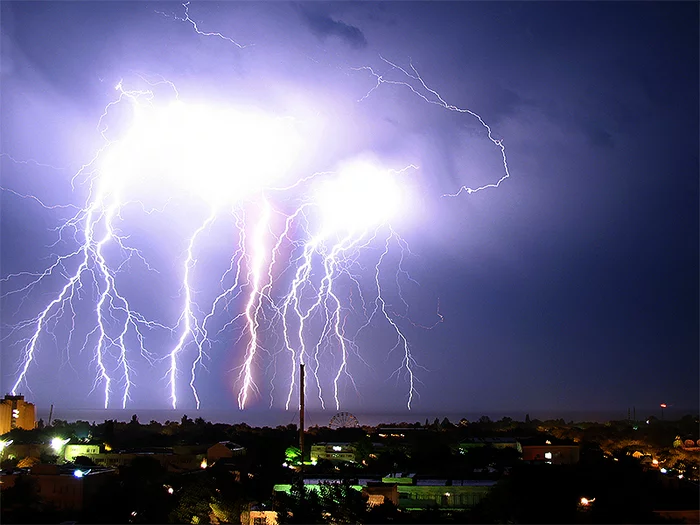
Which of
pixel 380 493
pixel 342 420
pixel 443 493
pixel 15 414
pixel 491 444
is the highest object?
pixel 15 414

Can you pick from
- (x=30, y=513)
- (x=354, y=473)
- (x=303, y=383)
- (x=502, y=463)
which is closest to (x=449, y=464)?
(x=502, y=463)

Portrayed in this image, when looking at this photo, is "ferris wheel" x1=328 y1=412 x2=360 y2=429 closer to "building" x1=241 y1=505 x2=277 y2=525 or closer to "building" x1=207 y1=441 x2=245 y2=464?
"building" x1=207 y1=441 x2=245 y2=464

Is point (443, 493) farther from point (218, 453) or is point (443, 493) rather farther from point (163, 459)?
point (218, 453)

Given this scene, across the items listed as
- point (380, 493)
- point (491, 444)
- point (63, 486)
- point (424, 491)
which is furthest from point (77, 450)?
point (491, 444)

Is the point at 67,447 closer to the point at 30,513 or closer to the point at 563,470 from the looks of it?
the point at 30,513

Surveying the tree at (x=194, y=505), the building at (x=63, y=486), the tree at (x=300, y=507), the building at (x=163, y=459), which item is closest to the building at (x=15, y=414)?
the building at (x=163, y=459)

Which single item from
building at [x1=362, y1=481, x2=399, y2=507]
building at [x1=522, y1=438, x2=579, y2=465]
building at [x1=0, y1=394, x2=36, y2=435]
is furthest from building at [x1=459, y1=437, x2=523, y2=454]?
building at [x1=0, y1=394, x2=36, y2=435]

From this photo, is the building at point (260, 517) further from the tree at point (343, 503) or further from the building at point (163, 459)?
the building at point (163, 459)
